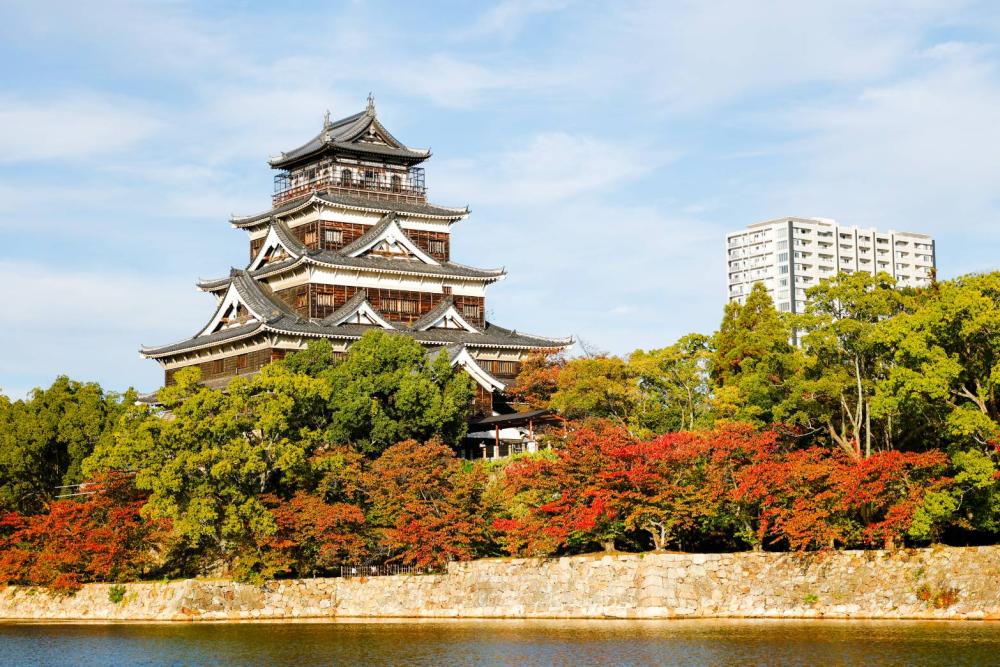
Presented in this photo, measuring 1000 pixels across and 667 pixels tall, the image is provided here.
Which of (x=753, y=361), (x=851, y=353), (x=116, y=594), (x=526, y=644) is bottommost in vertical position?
(x=526, y=644)

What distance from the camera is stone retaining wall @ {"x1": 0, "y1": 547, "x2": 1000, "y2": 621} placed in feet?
103

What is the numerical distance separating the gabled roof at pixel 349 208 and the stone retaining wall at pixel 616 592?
72.0 feet

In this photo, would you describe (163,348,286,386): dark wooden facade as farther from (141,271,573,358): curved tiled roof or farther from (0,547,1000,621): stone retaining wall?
(0,547,1000,621): stone retaining wall

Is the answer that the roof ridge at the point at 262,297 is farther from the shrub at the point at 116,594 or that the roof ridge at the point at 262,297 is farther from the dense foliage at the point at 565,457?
the shrub at the point at 116,594

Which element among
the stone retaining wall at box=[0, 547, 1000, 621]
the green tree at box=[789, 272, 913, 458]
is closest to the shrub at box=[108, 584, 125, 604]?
the stone retaining wall at box=[0, 547, 1000, 621]

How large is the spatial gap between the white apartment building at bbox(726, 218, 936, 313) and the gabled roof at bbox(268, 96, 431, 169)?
74.1m

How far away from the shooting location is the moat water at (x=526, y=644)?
86.4ft

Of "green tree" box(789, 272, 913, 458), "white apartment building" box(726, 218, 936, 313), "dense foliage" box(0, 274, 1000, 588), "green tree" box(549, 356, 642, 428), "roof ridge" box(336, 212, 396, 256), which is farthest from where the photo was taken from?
"white apartment building" box(726, 218, 936, 313)

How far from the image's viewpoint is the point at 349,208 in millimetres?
58250

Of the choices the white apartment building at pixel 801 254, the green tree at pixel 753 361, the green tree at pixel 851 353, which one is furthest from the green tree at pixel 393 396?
the white apartment building at pixel 801 254

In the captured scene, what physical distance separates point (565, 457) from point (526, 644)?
24.3 ft

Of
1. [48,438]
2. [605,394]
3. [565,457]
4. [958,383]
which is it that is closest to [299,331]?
[48,438]

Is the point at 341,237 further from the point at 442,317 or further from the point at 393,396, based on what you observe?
the point at 393,396

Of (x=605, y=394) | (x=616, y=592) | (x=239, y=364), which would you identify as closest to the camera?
(x=616, y=592)
